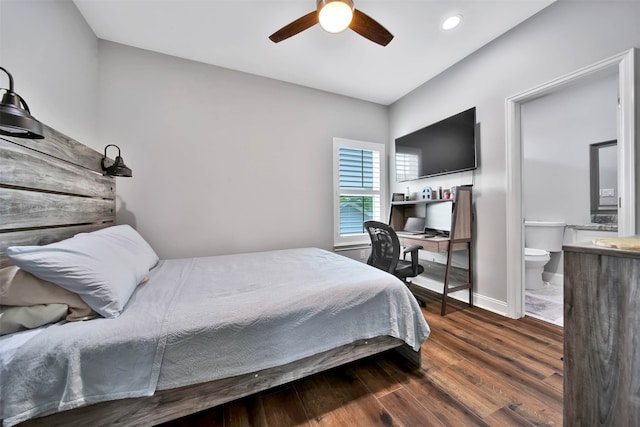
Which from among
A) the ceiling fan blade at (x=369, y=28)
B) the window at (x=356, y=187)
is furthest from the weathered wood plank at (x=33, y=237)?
the window at (x=356, y=187)

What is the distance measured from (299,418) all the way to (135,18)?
3.25 metres

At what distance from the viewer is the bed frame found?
98 centimetres

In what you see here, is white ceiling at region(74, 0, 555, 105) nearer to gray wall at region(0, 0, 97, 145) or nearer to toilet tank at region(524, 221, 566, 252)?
gray wall at region(0, 0, 97, 145)

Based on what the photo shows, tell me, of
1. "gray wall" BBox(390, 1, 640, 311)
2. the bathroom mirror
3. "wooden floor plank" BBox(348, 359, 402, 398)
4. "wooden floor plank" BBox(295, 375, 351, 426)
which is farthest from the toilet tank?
"wooden floor plank" BBox(295, 375, 351, 426)

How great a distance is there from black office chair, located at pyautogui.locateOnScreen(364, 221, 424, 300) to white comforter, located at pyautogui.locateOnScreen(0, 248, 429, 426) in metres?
0.73

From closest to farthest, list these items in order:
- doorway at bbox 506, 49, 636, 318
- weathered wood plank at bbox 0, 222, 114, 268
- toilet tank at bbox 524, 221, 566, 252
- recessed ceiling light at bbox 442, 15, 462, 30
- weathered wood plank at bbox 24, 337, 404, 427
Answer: weathered wood plank at bbox 24, 337, 404, 427, weathered wood plank at bbox 0, 222, 114, 268, doorway at bbox 506, 49, 636, 318, recessed ceiling light at bbox 442, 15, 462, 30, toilet tank at bbox 524, 221, 566, 252

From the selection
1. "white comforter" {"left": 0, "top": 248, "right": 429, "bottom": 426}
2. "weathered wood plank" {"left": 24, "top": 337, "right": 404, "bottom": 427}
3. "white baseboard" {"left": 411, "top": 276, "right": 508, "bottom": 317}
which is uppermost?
"white comforter" {"left": 0, "top": 248, "right": 429, "bottom": 426}

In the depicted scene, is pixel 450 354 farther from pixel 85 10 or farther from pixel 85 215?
pixel 85 10

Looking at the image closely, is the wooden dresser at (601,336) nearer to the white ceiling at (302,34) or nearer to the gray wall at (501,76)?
the gray wall at (501,76)

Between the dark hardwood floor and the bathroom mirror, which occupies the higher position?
the bathroom mirror

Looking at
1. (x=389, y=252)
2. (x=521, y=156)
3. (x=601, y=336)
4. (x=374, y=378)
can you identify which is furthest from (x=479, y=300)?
(x=601, y=336)

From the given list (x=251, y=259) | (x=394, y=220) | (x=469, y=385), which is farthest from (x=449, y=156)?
(x=251, y=259)

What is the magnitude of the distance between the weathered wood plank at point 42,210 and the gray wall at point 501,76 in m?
3.53

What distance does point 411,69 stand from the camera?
271cm
